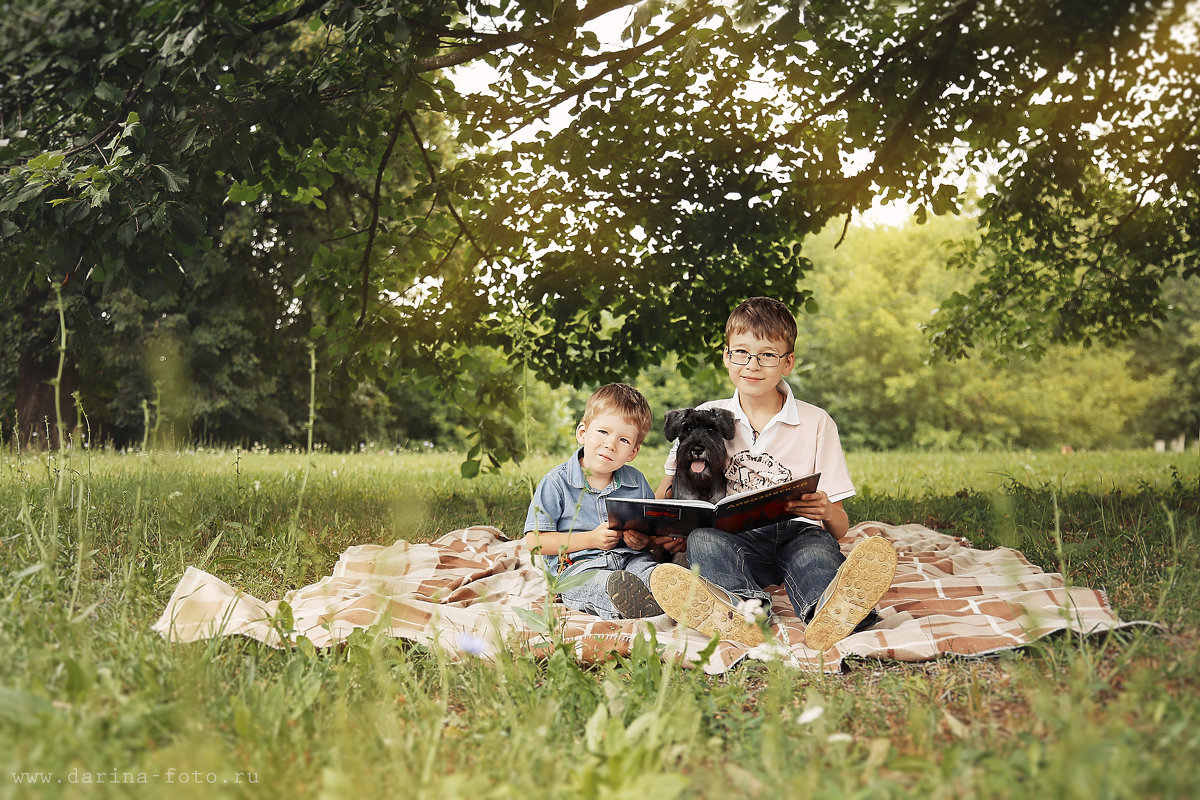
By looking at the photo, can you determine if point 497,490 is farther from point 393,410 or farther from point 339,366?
point 393,410

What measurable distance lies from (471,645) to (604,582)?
0.97m

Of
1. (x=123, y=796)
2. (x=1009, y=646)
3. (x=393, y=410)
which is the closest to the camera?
(x=123, y=796)

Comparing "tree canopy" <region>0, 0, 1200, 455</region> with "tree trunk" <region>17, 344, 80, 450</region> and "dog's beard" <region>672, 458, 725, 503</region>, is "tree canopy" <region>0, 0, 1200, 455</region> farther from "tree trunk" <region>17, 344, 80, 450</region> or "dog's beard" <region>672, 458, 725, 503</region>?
"tree trunk" <region>17, 344, 80, 450</region>

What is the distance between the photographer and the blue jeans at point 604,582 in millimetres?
3213

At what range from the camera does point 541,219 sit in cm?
593

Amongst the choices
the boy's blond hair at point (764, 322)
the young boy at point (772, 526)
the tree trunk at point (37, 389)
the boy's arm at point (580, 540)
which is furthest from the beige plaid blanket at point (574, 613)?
the tree trunk at point (37, 389)

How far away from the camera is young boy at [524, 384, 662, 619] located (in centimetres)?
313

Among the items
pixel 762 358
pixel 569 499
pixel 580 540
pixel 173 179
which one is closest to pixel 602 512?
pixel 569 499

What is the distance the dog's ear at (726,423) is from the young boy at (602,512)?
32 centimetres

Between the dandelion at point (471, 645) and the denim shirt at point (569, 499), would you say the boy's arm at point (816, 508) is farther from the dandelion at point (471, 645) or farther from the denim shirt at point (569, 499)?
the dandelion at point (471, 645)

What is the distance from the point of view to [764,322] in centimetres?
348

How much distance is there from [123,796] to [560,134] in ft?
16.8

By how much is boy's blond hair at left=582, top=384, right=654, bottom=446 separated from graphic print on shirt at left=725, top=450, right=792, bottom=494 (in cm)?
46

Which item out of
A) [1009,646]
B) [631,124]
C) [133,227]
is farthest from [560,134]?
[1009,646]
